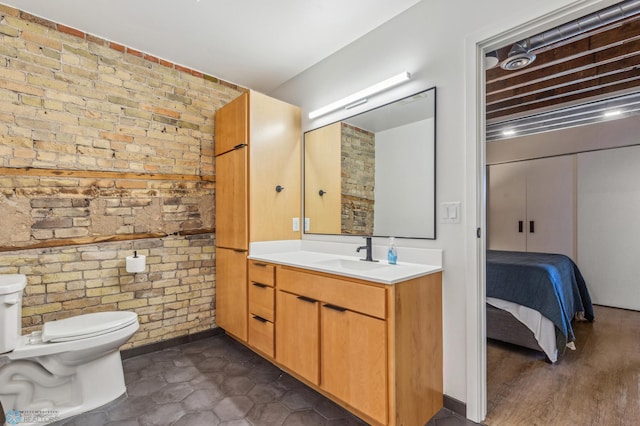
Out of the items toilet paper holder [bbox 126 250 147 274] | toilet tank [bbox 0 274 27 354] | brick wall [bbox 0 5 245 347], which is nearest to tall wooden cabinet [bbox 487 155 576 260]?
brick wall [bbox 0 5 245 347]

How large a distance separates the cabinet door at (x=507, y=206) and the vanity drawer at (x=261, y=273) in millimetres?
4571

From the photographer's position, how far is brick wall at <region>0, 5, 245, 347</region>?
83.6 inches

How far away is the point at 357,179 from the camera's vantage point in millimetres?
2482

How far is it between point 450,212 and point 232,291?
75.9 inches

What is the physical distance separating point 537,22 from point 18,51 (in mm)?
3208

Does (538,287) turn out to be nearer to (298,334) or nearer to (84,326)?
(298,334)

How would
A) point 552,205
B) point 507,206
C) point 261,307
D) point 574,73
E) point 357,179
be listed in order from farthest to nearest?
point 507,206 → point 552,205 → point 574,73 → point 357,179 → point 261,307

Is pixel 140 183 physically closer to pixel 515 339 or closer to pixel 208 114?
pixel 208 114

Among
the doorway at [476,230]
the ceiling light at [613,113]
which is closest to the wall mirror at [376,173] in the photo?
the doorway at [476,230]

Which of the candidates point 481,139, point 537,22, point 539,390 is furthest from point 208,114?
point 539,390

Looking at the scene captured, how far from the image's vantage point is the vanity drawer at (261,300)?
2.27m

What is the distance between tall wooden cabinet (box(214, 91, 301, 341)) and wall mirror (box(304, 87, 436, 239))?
0.63 ft

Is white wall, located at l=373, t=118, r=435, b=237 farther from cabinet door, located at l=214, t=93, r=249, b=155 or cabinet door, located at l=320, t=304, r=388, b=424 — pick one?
cabinet door, located at l=214, t=93, r=249, b=155

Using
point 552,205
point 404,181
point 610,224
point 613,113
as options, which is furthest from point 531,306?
point 613,113
